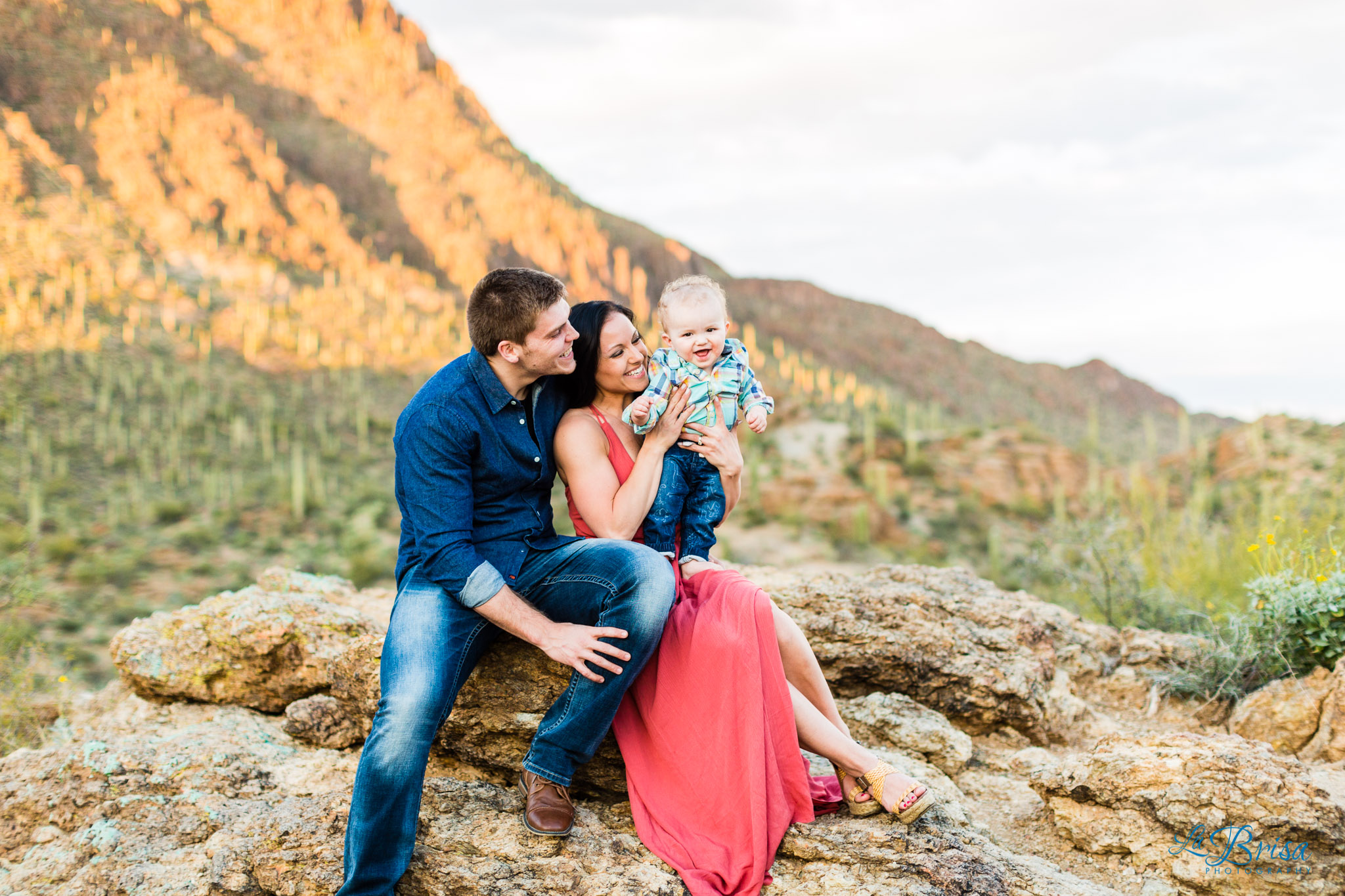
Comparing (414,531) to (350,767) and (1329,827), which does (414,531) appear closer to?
(350,767)

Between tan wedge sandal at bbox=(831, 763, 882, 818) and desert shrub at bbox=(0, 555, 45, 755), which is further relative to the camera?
desert shrub at bbox=(0, 555, 45, 755)

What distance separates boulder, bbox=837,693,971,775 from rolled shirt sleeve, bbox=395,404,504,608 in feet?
6.24

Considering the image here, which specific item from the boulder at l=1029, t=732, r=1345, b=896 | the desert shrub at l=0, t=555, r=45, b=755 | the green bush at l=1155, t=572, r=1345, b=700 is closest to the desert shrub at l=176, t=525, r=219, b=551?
the desert shrub at l=0, t=555, r=45, b=755

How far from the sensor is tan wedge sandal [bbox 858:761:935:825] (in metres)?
2.96

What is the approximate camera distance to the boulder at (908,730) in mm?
3871

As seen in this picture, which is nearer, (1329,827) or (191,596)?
(1329,827)

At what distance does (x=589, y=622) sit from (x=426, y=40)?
2272 inches

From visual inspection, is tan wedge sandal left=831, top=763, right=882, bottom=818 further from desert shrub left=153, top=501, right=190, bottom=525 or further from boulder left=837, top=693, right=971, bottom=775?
desert shrub left=153, top=501, right=190, bottom=525

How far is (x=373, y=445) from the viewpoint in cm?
2602

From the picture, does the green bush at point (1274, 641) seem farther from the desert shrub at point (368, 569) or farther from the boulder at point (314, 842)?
the desert shrub at point (368, 569)

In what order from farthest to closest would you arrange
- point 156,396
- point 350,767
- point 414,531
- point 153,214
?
1. point 153,214
2. point 156,396
3. point 350,767
4. point 414,531

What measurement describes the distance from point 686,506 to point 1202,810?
2.23 metres

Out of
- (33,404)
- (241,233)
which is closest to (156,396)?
(33,404)

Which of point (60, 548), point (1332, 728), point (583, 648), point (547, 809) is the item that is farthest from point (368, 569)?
point (1332, 728)
